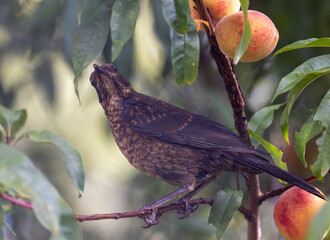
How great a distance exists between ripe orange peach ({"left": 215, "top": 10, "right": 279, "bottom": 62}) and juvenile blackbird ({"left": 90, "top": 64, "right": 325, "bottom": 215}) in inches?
18.3

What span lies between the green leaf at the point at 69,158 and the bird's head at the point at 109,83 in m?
0.60

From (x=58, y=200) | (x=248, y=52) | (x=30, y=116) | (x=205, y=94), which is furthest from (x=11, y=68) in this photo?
(x=58, y=200)

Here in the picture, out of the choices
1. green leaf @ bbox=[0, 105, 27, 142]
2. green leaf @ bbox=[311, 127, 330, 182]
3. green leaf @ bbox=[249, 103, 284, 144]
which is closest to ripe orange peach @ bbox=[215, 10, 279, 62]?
green leaf @ bbox=[311, 127, 330, 182]

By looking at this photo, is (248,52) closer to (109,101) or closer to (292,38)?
(109,101)

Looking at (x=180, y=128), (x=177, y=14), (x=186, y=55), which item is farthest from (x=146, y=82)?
(x=177, y=14)

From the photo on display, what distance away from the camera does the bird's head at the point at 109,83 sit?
2.55 meters

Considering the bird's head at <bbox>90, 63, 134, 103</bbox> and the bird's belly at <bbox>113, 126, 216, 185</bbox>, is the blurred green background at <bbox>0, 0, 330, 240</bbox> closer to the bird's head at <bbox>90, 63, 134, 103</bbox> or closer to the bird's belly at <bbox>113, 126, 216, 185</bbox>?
the bird's head at <bbox>90, 63, 134, 103</bbox>

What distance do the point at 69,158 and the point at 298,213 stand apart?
0.91 m

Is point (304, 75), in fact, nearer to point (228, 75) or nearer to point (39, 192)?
point (228, 75)

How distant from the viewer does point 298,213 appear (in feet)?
7.17

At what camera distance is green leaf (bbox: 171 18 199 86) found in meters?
1.84

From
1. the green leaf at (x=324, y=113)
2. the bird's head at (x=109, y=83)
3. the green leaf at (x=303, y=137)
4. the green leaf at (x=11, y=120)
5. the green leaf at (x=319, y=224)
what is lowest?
the green leaf at (x=303, y=137)

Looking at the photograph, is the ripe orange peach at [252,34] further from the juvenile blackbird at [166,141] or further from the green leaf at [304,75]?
the juvenile blackbird at [166,141]

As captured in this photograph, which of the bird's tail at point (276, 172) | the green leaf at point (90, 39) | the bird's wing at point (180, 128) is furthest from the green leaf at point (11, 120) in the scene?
the bird's tail at point (276, 172)
